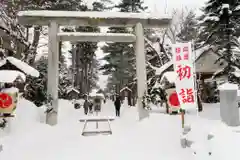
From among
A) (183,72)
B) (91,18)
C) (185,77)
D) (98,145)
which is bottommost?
(98,145)

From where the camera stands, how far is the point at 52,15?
46.9 ft

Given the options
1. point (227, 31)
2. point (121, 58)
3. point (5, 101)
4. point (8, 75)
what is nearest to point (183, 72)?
point (8, 75)

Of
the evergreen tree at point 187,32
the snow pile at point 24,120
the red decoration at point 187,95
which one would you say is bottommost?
the snow pile at point 24,120

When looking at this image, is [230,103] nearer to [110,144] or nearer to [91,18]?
[110,144]

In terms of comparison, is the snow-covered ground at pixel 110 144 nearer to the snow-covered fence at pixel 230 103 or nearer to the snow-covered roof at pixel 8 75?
the snow-covered roof at pixel 8 75

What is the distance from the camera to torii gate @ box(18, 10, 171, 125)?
1422cm

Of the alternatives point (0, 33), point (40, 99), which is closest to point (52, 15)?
point (0, 33)

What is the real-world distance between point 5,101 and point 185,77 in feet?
23.2

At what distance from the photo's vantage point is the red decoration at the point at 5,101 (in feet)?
34.9

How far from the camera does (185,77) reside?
806cm

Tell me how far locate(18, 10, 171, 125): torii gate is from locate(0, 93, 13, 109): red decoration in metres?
→ 3.18

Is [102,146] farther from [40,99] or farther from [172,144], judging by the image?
[40,99]

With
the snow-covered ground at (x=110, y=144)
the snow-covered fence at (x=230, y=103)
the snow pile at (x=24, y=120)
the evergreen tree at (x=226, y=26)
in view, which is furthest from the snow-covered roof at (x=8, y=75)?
the evergreen tree at (x=226, y=26)

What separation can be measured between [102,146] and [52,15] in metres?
8.40
